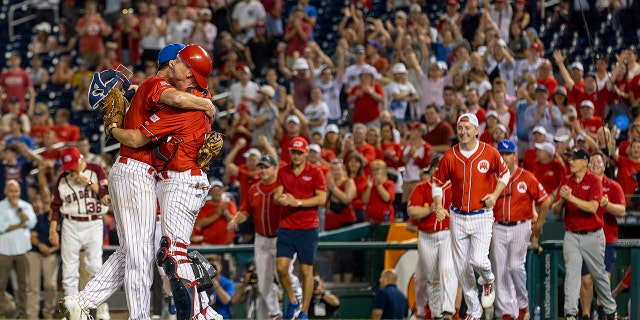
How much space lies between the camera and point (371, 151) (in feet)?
57.1

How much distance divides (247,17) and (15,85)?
14.1 ft

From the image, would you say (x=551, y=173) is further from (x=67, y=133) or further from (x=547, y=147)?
(x=67, y=133)

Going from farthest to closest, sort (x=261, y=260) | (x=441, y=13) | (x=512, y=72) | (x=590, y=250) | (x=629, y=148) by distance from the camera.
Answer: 1. (x=441, y=13)
2. (x=512, y=72)
3. (x=629, y=148)
4. (x=261, y=260)
5. (x=590, y=250)

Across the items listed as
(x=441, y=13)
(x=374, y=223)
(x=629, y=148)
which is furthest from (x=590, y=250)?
(x=441, y=13)

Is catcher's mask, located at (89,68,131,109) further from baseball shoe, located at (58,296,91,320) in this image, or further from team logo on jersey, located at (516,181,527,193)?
team logo on jersey, located at (516,181,527,193)

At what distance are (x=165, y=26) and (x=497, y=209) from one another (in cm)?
998

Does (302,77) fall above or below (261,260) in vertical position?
above

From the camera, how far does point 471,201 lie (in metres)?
11.8

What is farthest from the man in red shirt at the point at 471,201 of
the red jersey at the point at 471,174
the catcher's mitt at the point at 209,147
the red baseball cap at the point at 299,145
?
the catcher's mitt at the point at 209,147

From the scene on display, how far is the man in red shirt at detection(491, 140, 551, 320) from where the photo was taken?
1352 centimetres

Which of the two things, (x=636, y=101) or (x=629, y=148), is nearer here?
(x=629, y=148)

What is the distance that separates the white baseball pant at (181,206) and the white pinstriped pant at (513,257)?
5395 millimetres

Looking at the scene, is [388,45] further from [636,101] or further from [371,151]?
[636,101]

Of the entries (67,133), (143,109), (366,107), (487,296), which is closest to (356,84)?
(366,107)
